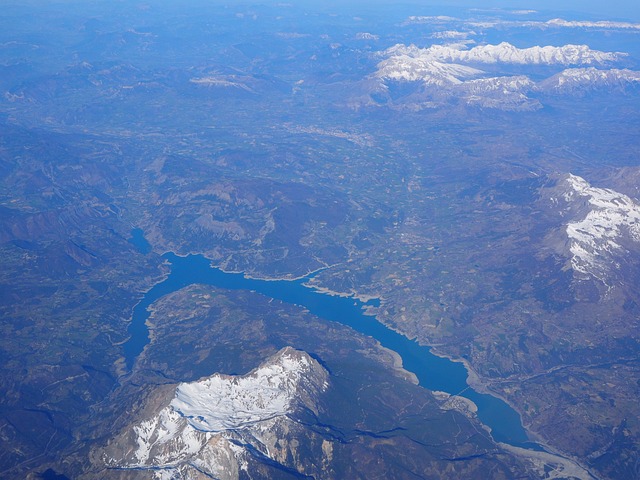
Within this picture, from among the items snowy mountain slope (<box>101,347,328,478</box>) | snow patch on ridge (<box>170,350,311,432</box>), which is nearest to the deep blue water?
snowy mountain slope (<box>101,347,328,478</box>)

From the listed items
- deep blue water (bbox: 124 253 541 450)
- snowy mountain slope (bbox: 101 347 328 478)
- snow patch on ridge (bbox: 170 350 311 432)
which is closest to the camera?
snowy mountain slope (bbox: 101 347 328 478)

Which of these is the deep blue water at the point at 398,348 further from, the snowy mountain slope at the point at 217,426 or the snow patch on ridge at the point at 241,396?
the snow patch on ridge at the point at 241,396

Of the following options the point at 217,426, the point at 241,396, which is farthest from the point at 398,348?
the point at 217,426

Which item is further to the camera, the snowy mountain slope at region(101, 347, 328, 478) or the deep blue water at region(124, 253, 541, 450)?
the deep blue water at region(124, 253, 541, 450)

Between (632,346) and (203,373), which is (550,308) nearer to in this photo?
(632,346)

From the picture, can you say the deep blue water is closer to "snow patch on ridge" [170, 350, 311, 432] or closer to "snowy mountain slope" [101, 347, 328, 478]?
"snowy mountain slope" [101, 347, 328, 478]

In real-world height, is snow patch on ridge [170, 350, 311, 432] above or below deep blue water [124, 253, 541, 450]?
above

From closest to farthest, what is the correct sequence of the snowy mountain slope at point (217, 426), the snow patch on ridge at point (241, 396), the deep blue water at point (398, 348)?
the snowy mountain slope at point (217, 426) < the snow patch on ridge at point (241, 396) < the deep blue water at point (398, 348)

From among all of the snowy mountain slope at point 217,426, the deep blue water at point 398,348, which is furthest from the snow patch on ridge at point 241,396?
the deep blue water at point 398,348

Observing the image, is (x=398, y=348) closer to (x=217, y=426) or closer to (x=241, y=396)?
(x=241, y=396)
